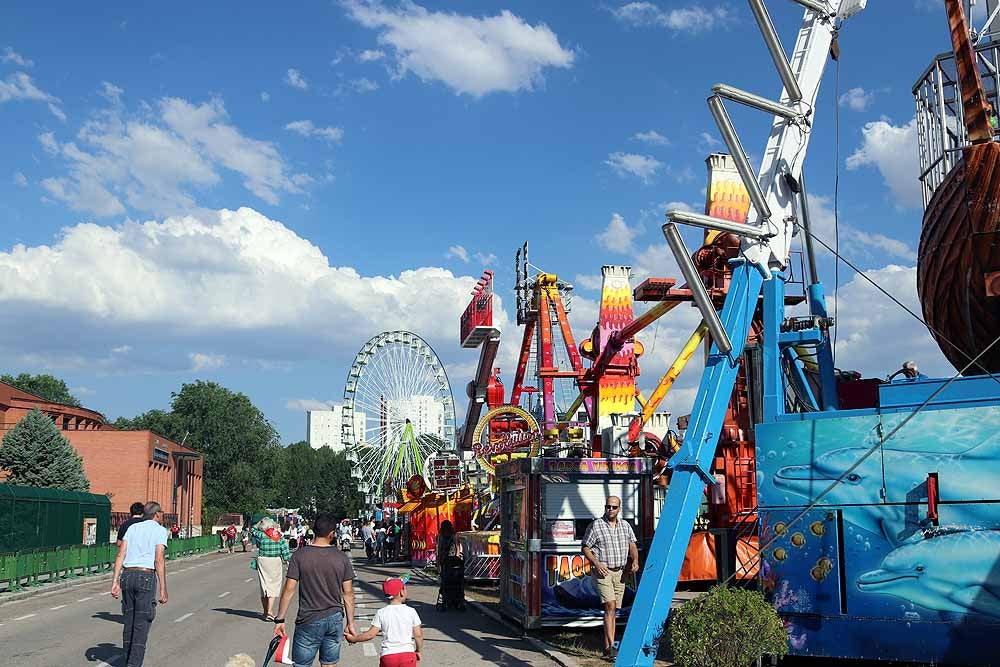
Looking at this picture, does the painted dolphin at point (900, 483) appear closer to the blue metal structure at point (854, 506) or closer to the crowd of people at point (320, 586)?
the blue metal structure at point (854, 506)

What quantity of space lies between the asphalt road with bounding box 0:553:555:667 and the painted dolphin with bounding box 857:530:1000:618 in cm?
406

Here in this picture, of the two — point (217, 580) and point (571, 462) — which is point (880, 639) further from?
point (217, 580)

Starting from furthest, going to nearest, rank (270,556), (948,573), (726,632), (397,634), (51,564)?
(51,564) < (270,556) < (948,573) < (726,632) < (397,634)

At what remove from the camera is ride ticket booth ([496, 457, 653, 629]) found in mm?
13477

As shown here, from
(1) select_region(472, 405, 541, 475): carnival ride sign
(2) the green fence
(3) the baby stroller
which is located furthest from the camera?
(1) select_region(472, 405, 541, 475): carnival ride sign

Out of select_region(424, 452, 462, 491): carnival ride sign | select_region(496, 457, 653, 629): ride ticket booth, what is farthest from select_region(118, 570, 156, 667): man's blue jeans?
select_region(424, 452, 462, 491): carnival ride sign

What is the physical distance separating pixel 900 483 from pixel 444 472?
83.5ft

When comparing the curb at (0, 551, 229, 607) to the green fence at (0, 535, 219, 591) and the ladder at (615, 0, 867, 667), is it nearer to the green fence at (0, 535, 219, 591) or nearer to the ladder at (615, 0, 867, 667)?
the green fence at (0, 535, 219, 591)

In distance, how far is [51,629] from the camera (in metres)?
15.3

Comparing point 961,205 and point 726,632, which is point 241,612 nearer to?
point 726,632

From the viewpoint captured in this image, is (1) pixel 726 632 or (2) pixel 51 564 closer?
(1) pixel 726 632

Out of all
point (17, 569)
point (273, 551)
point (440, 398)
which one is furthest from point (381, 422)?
point (273, 551)

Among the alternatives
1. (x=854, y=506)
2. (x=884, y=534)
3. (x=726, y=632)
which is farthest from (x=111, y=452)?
(x=884, y=534)

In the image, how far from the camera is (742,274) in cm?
1093
